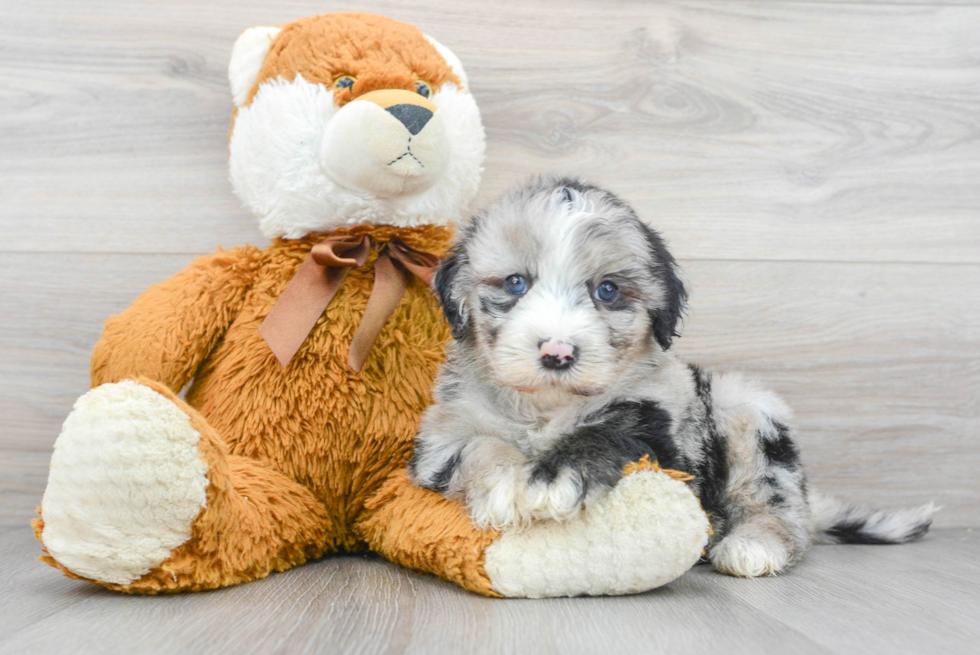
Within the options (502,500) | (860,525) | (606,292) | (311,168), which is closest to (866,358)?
(860,525)

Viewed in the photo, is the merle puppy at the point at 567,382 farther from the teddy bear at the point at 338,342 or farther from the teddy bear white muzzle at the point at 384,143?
the teddy bear white muzzle at the point at 384,143

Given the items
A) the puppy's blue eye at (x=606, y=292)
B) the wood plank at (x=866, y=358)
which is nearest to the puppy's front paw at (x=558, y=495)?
the puppy's blue eye at (x=606, y=292)

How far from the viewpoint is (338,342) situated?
1824mm

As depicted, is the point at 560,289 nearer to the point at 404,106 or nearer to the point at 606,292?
the point at 606,292

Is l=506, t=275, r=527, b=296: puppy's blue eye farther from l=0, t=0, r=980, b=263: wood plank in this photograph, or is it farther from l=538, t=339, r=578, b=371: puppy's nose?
l=0, t=0, r=980, b=263: wood plank

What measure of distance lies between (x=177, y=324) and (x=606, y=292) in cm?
98

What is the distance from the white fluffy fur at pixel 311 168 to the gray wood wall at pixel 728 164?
0.45 m

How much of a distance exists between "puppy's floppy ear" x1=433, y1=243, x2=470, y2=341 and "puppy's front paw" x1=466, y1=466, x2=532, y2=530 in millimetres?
316

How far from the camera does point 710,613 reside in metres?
1.46

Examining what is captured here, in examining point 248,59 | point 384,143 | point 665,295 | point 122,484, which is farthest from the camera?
point 248,59

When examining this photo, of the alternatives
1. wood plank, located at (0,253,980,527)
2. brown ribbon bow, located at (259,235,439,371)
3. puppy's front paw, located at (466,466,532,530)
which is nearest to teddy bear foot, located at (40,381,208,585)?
brown ribbon bow, located at (259,235,439,371)

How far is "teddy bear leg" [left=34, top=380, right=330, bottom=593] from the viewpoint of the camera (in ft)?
4.54

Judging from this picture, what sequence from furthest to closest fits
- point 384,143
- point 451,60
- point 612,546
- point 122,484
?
point 451,60 < point 384,143 < point 612,546 < point 122,484

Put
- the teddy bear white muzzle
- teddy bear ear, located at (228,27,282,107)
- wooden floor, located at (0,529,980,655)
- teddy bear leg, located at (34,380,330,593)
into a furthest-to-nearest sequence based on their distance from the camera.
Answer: teddy bear ear, located at (228,27,282,107), the teddy bear white muzzle, teddy bear leg, located at (34,380,330,593), wooden floor, located at (0,529,980,655)
